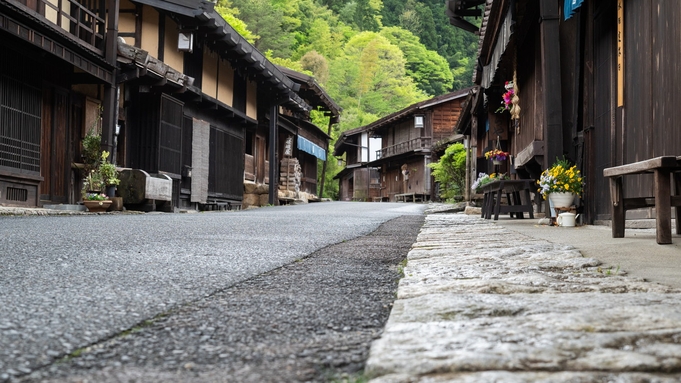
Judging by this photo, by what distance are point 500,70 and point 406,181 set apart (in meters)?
28.0

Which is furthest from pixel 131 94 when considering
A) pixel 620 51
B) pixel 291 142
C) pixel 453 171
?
pixel 453 171

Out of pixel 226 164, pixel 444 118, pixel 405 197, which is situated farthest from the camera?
pixel 405 197

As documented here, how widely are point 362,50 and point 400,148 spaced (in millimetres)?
17885

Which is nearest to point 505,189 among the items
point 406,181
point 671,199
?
point 671,199

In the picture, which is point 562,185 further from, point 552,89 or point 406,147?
point 406,147

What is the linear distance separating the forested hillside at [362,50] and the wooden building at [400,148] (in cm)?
376

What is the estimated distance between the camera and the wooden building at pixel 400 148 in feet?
122

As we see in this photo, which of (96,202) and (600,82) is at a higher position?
(600,82)

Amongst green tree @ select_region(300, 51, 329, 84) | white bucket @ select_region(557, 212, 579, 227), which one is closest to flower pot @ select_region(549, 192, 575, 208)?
white bucket @ select_region(557, 212, 579, 227)

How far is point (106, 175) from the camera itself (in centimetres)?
1160

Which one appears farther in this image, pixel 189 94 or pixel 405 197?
pixel 405 197

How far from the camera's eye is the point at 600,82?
7.36 metres

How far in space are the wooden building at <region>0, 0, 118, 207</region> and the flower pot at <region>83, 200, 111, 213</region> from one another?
0.87m

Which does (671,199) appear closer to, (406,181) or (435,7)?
(406,181)
